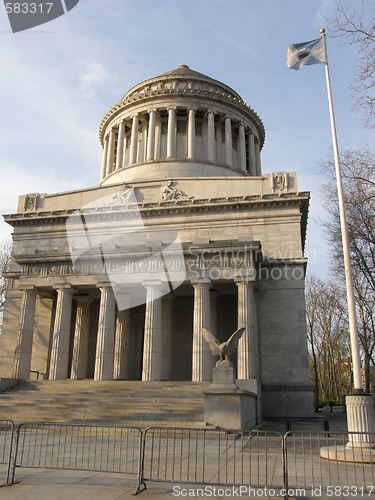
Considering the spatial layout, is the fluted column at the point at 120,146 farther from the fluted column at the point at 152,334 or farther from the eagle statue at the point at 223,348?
the eagle statue at the point at 223,348

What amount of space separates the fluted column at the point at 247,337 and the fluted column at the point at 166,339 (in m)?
5.21

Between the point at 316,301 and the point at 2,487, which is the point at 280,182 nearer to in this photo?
the point at 316,301

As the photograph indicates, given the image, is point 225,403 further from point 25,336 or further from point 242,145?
point 242,145

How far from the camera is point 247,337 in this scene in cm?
2669

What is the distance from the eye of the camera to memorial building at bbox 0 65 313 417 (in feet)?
91.9

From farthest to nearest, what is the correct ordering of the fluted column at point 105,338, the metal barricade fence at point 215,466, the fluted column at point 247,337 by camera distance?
1. the fluted column at point 105,338
2. the fluted column at point 247,337
3. the metal barricade fence at point 215,466

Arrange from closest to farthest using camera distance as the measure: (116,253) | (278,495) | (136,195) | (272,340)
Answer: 1. (278,495)
2. (116,253)
3. (272,340)
4. (136,195)

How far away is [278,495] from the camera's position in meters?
8.18

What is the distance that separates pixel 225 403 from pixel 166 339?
11.5 m

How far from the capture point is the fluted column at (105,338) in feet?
90.4

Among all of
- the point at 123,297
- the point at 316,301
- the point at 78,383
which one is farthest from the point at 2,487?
the point at 316,301

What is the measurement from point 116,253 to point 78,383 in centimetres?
823

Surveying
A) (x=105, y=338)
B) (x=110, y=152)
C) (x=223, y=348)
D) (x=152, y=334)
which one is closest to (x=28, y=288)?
(x=105, y=338)

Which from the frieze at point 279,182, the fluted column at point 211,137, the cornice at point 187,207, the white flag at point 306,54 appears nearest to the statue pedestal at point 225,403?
the white flag at point 306,54
